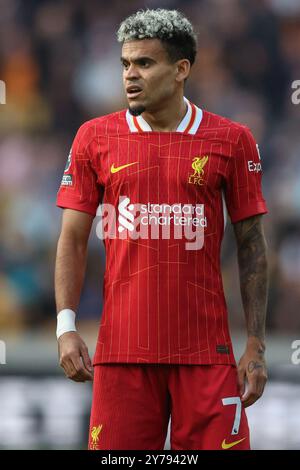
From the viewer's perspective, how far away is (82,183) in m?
4.43

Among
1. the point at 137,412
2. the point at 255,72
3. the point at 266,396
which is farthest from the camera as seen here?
the point at 255,72

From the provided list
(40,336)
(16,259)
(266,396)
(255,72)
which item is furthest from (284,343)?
(255,72)

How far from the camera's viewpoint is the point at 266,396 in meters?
7.42

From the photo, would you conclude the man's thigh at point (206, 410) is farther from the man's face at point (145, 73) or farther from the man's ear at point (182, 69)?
the man's ear at point (182, 69)

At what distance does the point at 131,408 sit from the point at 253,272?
743mm

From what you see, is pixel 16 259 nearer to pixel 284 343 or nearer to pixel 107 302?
pixel 284 343

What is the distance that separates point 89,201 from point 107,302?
42cm

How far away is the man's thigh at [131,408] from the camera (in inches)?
166

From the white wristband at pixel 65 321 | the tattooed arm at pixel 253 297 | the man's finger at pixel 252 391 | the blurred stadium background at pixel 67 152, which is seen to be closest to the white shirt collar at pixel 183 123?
the tattooed arm at pixel 253 297

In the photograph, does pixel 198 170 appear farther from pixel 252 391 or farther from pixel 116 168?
pixel 252 391

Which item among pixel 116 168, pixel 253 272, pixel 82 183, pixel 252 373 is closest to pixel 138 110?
pixel 116 168

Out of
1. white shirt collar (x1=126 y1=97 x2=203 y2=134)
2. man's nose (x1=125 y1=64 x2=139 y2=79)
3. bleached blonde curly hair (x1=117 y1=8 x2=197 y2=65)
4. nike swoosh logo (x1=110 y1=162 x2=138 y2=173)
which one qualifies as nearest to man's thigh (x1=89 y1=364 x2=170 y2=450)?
nike swoosh logo (x1=110 y1=162 x2=138 y2=173)

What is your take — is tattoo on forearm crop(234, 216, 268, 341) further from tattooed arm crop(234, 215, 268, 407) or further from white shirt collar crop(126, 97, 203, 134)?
white shirt collar crop(126, 97, 203, 134)

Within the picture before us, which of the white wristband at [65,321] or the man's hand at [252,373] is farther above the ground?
the white wristband at [65,321]
